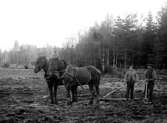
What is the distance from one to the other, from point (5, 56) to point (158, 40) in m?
119

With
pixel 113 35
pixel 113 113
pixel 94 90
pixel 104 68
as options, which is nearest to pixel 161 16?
pixel 113 35

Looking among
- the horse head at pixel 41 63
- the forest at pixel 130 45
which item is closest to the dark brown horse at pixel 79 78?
the horse head at pixel 41 63

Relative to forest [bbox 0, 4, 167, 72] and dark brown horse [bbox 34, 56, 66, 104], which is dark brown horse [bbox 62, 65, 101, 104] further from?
forest [bbox 0, 4, 167, 72]

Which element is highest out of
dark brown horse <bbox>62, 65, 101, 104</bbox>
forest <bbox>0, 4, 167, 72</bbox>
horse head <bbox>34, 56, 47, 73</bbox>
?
forest <bbox>0, 4, 167, 72</bbox>

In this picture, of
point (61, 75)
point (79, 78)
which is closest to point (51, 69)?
point (61, 75)

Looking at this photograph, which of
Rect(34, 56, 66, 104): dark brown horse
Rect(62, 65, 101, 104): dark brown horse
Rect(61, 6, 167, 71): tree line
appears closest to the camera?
Rect(34, 56, 66, 104): dark brown horse

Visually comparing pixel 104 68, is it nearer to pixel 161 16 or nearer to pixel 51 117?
pixel 161 16

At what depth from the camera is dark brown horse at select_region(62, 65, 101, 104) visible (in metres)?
9.66

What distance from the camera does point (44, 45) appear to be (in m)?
142

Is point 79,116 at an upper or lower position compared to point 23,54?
lower

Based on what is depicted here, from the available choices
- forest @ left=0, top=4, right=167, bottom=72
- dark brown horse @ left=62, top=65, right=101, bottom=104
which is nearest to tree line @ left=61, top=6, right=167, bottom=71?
forest @ left=0, top=4, right=167, bottom=72

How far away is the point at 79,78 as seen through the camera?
9.97 metres

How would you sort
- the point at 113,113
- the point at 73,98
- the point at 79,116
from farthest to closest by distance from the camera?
the point at 73,98 < the point at 113,113 < the point at 79,116

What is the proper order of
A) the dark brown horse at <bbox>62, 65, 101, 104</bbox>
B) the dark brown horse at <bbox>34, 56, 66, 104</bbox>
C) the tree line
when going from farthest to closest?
1. the tree line
2. the dark brown horse at <bbox>62, 65, 101, 104</bbox>
3. the dark brown horse at <bbox>34, 56, 66, 104</bbox>
